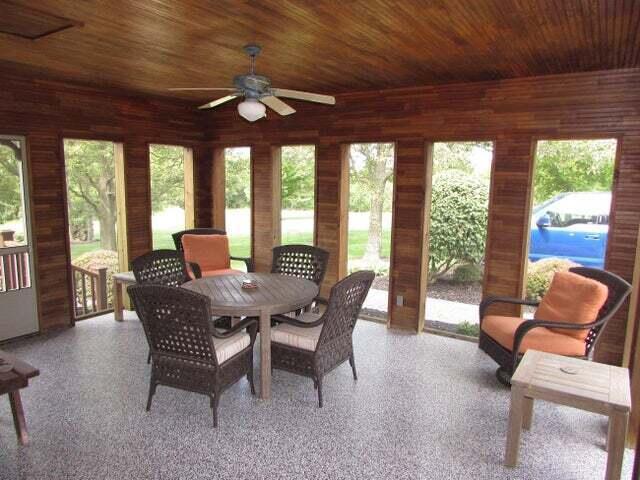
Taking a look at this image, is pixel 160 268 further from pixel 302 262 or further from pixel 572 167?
pixel 572 167

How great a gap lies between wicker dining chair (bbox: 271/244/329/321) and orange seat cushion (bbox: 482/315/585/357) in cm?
166

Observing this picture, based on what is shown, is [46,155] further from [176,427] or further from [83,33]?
[176,427]

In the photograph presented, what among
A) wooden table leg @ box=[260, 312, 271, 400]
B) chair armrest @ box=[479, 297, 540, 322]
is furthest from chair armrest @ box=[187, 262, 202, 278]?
chair armrest @ box=[479, 297, 540, 322]

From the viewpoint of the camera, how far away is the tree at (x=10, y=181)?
444cm

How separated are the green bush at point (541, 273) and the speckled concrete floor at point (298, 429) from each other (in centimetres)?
108

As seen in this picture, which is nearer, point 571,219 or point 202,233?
point 571,219

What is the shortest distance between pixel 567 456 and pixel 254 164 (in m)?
4.57

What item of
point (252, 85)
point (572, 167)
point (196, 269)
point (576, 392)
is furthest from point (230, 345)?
point (572, 167)

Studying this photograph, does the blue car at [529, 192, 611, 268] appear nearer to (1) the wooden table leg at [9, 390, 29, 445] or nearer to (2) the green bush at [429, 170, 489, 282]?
(2) the green bush at [429, 170, 489, 282]

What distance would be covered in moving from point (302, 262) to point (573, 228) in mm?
2592

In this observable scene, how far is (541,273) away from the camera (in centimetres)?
447

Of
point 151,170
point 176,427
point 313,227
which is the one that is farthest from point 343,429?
point 151,170

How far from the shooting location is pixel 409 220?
4.88 m

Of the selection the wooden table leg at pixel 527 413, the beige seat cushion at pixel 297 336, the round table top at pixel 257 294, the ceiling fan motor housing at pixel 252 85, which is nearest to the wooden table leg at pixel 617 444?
the wooden table leg at pixel 527 413
